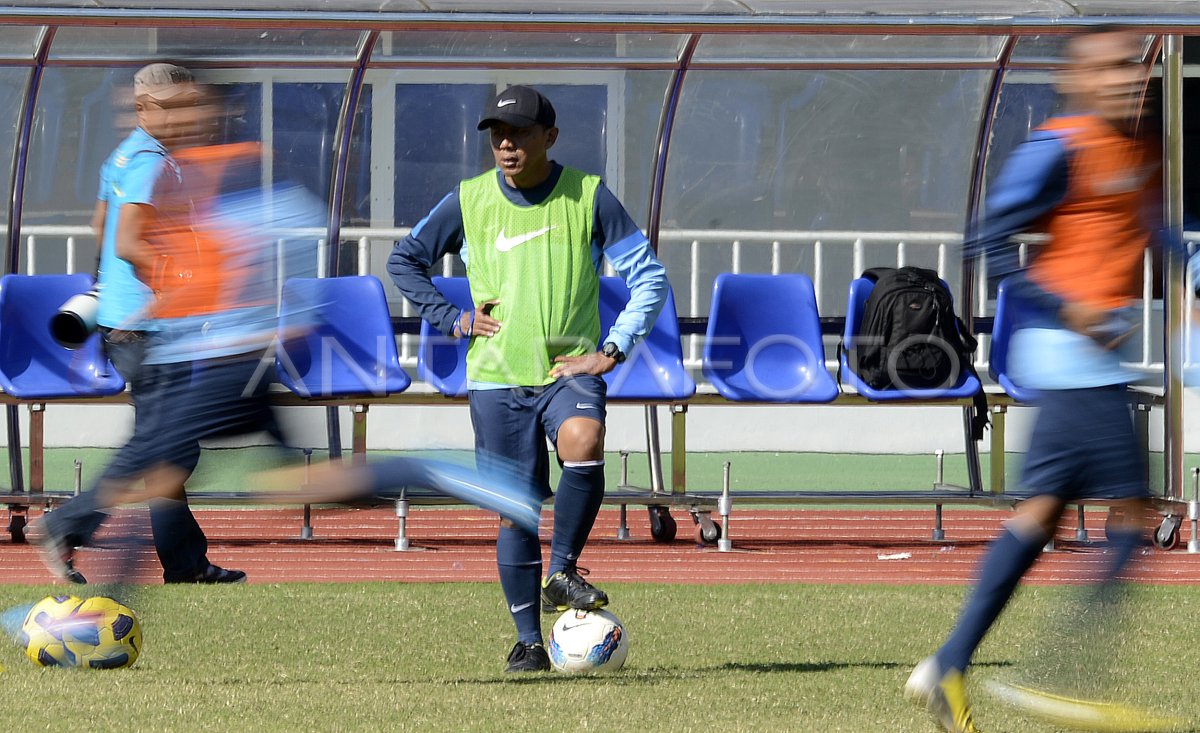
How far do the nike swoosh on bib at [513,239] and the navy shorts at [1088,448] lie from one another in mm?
1712

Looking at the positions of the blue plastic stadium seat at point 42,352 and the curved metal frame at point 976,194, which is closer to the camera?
the blue plastic stadium seat at point 42,352

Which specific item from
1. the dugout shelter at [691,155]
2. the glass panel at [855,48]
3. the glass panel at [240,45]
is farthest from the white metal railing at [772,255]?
the glass panel at [855,48]

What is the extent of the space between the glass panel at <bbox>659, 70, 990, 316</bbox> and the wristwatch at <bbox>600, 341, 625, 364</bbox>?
9611 mm

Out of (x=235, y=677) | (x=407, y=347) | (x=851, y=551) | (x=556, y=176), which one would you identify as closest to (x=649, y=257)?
(x=556, y=176)

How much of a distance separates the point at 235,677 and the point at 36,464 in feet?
13.8

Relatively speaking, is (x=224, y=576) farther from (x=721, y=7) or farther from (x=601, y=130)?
(x=601, y=130)

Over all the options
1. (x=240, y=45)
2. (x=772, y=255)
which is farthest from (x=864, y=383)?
(x=772, y=255)

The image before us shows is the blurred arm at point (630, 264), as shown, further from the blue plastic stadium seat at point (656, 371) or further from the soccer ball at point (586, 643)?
the blue plastic stadium seat at point (656, 371)

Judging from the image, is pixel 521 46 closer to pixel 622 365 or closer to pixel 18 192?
pixel 622 365

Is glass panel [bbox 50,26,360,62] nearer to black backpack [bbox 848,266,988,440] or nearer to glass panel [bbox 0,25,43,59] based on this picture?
glass panel [bbox 0,25,43,59]

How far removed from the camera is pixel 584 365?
17.4 ft

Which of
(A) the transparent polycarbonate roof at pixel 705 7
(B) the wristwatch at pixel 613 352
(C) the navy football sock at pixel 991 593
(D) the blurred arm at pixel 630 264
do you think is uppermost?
(A) the transparent polycarbonate roof at pixel 705 7

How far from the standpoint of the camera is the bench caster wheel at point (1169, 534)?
8922mm

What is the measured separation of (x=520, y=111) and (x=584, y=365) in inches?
29.9
